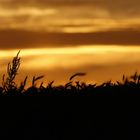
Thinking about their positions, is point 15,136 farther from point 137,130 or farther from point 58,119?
point 137,130

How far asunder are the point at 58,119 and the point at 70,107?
0.74 feet

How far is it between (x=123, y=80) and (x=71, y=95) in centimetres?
68

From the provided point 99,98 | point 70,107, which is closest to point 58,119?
point 70,107

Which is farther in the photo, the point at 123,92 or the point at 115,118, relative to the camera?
the point at 123,92

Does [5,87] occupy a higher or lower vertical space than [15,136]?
higher

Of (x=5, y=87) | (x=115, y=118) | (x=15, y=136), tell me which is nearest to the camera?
(x=15, y=136)

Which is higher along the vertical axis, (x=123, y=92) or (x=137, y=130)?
(x=123, y=92)

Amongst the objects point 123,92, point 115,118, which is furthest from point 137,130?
point 123,92

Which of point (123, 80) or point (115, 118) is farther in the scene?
point (123, 80)

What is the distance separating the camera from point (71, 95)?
5074mm

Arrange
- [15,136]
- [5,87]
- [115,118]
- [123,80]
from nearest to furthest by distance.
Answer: [15,136], [115,118], [5,87], [123,80]

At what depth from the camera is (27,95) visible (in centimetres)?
502

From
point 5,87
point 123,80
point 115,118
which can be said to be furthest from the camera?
point 123,80

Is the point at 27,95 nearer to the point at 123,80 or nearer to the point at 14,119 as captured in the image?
the point at 14,119
